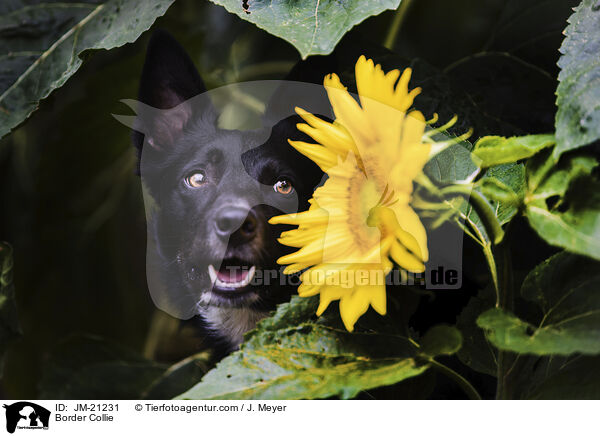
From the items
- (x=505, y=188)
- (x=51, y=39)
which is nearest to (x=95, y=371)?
(x=51, y=39)

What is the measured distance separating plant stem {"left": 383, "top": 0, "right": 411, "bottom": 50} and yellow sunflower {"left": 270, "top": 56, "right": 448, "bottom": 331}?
18 cm

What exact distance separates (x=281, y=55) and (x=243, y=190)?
186 mm

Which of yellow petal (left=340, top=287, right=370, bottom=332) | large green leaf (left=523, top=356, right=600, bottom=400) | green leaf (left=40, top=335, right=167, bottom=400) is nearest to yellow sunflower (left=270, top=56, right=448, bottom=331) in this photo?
yellow petal (left=340, top=287, right=370, bottom=332)

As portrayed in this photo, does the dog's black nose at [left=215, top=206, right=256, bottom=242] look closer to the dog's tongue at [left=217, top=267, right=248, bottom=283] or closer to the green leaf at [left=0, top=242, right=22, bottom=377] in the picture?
the dog's tongue at [left=217, top=267, right=248, bottom=283]

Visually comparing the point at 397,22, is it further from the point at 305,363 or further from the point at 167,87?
the point at 305,363

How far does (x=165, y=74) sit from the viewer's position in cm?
43

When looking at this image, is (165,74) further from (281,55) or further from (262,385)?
(262,385)

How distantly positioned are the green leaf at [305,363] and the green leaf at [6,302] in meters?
0.23

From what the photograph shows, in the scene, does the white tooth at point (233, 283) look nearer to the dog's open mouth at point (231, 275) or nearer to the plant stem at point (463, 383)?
the dog's open mouth at point (231, 275)

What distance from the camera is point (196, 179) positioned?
0.42m

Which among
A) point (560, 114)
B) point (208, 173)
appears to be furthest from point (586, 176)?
point (208, 173)

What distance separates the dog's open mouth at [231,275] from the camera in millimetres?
400

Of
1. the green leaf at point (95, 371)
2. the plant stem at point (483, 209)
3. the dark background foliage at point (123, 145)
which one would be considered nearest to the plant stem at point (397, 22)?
the dark background foliage at point (123, 145)
